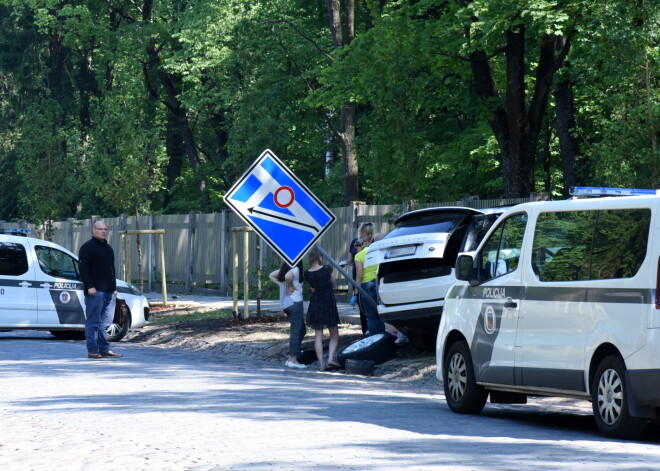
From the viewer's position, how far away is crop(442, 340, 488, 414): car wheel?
12023 millimetres

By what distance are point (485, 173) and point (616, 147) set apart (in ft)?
56.3

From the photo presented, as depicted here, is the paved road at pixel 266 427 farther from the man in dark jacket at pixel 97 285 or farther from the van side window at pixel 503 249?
the man in dark jacket at pixel 97 285

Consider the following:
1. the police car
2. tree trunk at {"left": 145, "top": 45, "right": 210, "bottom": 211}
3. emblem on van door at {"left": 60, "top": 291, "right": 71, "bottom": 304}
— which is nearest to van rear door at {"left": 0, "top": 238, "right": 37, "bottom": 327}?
the police car

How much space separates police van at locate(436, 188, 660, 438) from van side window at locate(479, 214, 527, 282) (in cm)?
1

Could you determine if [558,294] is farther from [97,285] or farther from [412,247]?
[97,285]

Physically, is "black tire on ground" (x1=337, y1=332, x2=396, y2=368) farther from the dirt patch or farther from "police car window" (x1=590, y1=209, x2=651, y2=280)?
"police car window" (x1=590, y1=209, x2=651, y2=280)

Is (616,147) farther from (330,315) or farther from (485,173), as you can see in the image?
(485,173)

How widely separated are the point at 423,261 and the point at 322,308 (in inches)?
71.3

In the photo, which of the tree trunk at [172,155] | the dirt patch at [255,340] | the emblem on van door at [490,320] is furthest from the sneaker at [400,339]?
the tree trunk at [172,155]

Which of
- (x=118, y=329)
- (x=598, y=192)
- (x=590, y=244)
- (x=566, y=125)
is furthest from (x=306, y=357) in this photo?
(x=566, y=125)

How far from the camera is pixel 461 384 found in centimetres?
1223

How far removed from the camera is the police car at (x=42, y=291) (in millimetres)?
22000

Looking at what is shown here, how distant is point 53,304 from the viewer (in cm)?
2225

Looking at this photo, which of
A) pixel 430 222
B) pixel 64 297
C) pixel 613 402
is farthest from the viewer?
pixel 64 297
